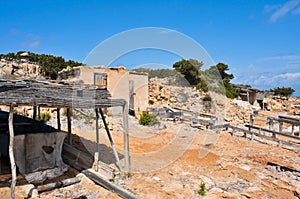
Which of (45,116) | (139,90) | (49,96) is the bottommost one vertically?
(45,116)

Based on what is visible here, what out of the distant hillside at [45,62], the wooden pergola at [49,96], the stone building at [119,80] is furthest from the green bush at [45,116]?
the distant hillside at [45,62]

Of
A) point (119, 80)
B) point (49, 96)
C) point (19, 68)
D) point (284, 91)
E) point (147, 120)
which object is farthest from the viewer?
point (284, 91)

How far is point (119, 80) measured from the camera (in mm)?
17516

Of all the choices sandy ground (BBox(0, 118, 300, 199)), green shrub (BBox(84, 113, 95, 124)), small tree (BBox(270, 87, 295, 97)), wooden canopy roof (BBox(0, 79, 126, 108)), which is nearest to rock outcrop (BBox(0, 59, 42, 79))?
green shrub (BBox(84, 113, 95, 124))

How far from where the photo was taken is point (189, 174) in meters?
6.91

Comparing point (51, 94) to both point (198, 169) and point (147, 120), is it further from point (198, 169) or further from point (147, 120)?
point (147, 120)

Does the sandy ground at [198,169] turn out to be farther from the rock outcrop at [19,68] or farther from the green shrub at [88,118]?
the rock outcrop at [19,68]

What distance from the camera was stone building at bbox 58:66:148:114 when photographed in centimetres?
1633

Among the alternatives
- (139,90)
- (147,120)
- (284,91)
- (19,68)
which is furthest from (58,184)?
(284,91)

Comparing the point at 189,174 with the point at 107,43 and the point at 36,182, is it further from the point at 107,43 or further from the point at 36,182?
the point at 107,43

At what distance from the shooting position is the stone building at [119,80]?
16.3 metres

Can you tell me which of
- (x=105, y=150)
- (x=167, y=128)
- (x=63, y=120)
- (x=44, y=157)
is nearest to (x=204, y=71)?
(x=167, y=128)

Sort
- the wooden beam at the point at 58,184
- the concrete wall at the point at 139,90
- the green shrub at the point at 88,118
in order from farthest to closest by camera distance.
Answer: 1. the concrete wall at the point at 139,90
2. the green shrub at the point at 88,118
3. the wooden beam at the point at 58,184

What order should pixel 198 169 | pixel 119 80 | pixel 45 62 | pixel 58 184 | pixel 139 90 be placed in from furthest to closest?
1. pixel 45 62
2. pixel 139 90
3. pixel 119 80
4. pixel 198 169
5. pixel 58 184
